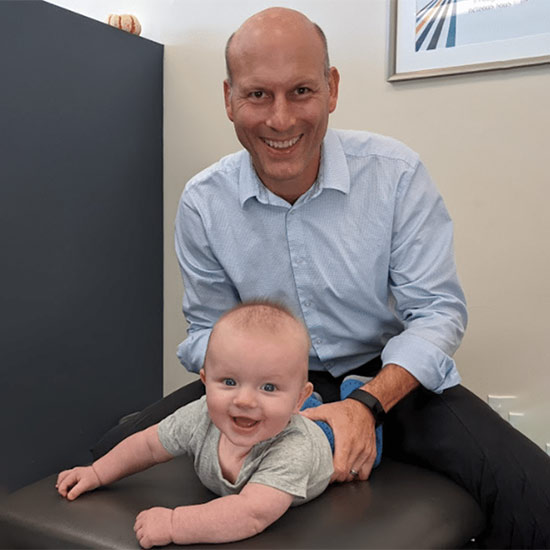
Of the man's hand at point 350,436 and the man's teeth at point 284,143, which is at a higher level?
the man's teeth at point 284,143

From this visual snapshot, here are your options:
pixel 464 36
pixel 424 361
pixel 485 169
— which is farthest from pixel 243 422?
pixel 464 36

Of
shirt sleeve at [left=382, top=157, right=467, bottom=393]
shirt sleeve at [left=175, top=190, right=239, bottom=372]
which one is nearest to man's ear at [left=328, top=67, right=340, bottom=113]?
shirt sleeve at [left=382, top=157, right=467, bottom=393]

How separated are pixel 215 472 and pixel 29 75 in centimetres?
147

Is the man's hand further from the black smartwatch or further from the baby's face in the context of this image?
the baby's face

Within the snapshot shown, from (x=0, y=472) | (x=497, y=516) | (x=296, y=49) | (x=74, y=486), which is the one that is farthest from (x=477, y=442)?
(x=0, y=472)

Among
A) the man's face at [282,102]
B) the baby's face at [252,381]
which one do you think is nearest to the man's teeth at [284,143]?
the man's face at [282,102]

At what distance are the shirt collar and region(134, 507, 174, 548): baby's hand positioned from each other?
0.79 metres

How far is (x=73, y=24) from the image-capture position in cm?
219

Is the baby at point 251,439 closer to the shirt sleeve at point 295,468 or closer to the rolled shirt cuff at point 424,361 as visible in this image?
the shirt sleeve at point 295,468

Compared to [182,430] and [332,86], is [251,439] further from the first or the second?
[332,86]

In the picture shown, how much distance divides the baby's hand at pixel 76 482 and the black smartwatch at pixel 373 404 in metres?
0.48

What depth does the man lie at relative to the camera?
1.36m

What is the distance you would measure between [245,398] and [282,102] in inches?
28.2

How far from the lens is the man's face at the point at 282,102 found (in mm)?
1417
